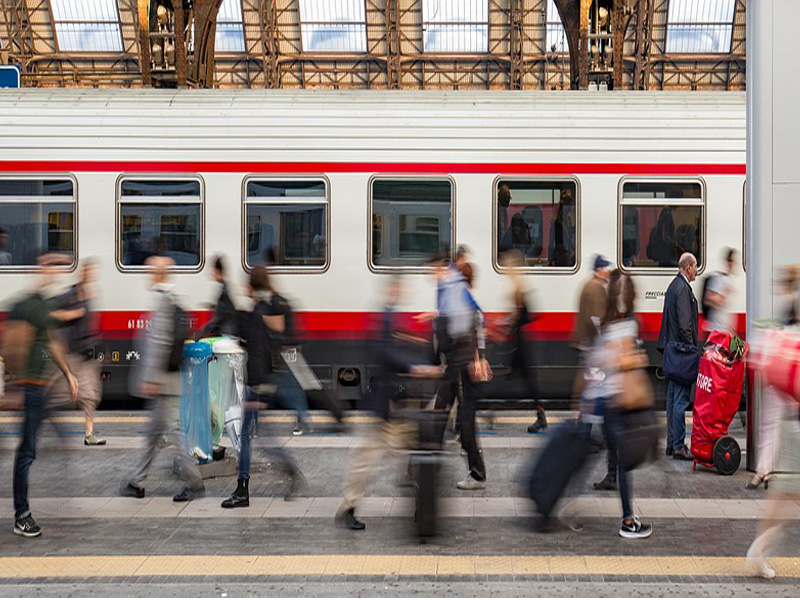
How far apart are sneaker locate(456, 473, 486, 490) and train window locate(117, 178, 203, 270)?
5.03 meters

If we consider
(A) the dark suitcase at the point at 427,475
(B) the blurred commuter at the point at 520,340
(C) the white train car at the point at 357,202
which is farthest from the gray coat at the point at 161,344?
(C) the white train car at the point at 357,202

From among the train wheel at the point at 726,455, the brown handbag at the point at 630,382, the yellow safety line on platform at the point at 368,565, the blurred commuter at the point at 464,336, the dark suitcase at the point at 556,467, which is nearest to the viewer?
the yellow safety line on platform at the point at 368,565

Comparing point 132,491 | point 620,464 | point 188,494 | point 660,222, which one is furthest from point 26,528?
point 660,222

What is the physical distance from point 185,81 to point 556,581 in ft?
62.0

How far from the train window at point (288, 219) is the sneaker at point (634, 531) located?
19.3ft

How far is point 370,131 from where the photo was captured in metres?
12.0

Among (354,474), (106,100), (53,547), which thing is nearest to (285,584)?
(354,474)

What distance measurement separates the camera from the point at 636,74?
3450cm

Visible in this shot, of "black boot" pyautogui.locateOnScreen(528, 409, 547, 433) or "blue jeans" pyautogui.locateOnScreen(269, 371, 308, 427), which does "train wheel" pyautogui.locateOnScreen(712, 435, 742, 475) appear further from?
"blue jeans" pyautogui.locateOnScreen(269, 371, 308, 427)

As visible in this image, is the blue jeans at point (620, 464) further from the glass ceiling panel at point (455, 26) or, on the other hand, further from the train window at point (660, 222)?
the glass ceiling panel at point (455, 26)

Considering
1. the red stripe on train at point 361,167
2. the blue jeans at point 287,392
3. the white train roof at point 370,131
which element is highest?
the white train roof at point 370,131

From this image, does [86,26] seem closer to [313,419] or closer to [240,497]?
[313,419]

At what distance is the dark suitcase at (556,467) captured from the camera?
677cm

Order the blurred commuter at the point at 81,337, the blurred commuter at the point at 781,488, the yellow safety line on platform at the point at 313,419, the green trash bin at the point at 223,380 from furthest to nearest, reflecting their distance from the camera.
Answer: the yellow safety line on platform at the point at 313,419 → the blurred commuter at the point at 81,337 → the green trash bin at the point at 223,380 → the blurred commuter at the point at 781,488
